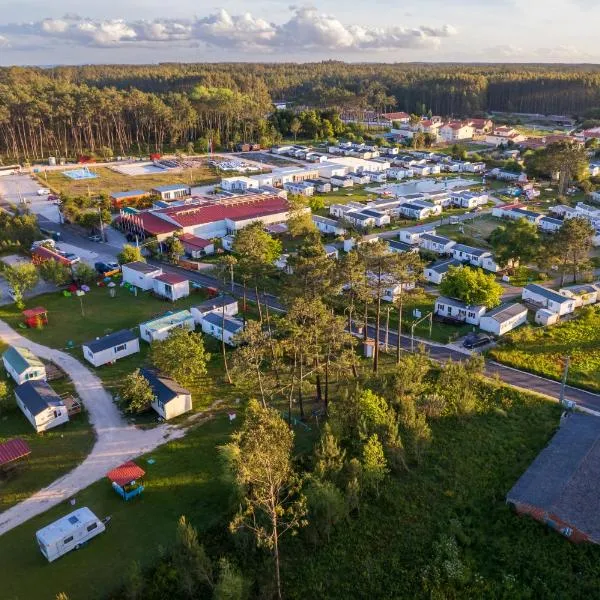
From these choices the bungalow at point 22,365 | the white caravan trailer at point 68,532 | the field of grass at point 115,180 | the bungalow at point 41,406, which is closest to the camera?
the white caravan trailer at point 68,532

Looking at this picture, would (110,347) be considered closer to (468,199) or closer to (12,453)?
(12,453)

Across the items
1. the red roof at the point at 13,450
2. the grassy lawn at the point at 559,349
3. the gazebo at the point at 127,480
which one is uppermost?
the red roof at the point at 13,450

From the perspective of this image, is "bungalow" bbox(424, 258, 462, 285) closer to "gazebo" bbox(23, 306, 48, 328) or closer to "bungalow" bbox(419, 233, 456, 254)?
"bungalow" bbox(419, 233, 456, 254)

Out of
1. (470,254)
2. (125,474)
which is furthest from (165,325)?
(470,254)

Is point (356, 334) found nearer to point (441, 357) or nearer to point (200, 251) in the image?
point (441, 357)

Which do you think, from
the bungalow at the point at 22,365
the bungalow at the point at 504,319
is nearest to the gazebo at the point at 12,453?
the bungalow at the point at 22,365

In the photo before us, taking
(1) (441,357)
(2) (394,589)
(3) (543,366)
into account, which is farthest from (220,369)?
(3) (543,366)

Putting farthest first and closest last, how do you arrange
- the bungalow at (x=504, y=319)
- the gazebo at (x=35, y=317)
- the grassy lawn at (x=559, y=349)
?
the gazebo at (x=35, y=317) < the bungalow at (x=504, y=319) < the grassy lawn at (x=559, y=349)

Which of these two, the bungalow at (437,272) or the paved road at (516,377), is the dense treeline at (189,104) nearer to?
the bungalow at (437,272)
